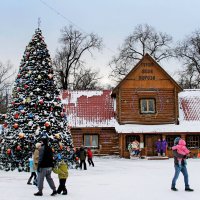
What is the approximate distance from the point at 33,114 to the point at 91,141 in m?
14.4

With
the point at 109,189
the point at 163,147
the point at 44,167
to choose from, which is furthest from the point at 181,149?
the point at 163,147

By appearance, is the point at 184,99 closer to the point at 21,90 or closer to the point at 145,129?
the point at 145,129

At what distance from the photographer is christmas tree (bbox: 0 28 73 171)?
2042 cm

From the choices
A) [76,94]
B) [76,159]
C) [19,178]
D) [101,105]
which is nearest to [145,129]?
[101,105]

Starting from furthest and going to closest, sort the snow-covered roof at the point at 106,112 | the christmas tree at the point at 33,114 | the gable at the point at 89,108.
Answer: the gable at the point at 89,108 → the snow-covered roof at the point at 106,112 → the christmas tree at the point at 33,114

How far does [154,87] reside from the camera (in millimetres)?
34500

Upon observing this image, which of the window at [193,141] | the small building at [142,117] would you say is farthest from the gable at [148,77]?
the window at [193,141]

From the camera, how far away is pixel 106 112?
117 feet

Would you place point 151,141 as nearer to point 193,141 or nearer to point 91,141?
point 193,141

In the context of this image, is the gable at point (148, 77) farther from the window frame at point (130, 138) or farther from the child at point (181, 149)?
the child at point (181, 149)

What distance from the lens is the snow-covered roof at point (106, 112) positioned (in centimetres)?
3338

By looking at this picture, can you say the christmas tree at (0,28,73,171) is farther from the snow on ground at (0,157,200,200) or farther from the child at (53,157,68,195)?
the child at (53,157,68,195)

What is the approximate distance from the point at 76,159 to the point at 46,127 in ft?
7.90

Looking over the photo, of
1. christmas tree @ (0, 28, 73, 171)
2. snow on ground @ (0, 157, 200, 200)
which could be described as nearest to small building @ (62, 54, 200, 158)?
christmas tree @ (0, 28, 73, 171)
